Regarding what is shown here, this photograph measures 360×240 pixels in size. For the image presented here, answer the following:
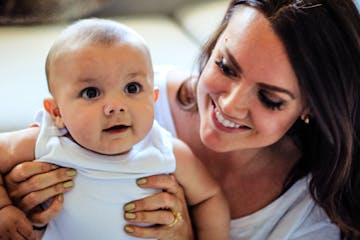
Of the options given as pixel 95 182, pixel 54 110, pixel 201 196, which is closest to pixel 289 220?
pixel 201 196

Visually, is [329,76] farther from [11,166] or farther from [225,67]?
[11,166]

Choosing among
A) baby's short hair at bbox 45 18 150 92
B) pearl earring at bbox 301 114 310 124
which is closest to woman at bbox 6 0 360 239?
pearl earring at bbox 301 114 310 124

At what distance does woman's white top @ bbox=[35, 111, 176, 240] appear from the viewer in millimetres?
1093

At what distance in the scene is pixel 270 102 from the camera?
1161mm

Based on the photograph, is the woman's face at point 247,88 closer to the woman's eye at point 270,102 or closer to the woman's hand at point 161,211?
the woman's eye at point 270,102

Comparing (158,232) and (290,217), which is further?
(290,217)

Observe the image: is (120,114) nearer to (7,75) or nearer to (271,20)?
(271,20)

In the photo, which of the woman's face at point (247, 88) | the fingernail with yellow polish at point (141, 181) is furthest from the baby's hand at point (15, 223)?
the woman's face at point (247, 88)

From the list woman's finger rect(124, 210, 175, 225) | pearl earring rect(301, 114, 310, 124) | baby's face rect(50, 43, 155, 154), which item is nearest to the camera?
baby's face rect(50, 43, 155, 154)

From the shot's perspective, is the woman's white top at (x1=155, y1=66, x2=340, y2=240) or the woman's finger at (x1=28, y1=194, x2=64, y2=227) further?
the woman's white top at (x1=155, y1=66, x2=340, y2=240)

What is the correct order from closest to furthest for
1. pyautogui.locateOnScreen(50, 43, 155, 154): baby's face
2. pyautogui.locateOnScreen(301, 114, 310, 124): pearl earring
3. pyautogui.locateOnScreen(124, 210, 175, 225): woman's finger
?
pyautogui.locateOnScreen(50, 43, 155, 154): baby's face
pyautogui.locateOnScreen(124, 210, 175, 225): woman's finger
pyautogui.locateOnScreen(301, 114, 310, 124): pearl earring

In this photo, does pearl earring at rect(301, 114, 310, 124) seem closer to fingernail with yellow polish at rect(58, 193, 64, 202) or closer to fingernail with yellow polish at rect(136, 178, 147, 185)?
fingernail with yellow polish at rect(136, 178, 147, 185)

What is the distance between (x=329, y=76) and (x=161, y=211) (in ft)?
1.53

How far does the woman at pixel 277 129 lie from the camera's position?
1.12 meters
